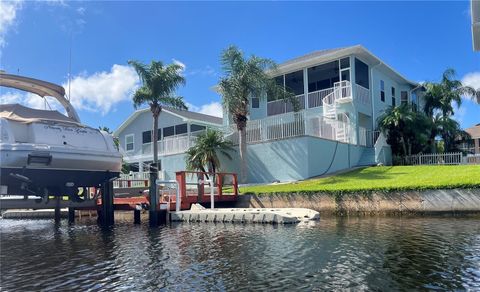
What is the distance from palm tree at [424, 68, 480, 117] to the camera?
2950 cm

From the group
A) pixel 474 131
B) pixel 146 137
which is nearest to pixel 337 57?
pixel 146 137

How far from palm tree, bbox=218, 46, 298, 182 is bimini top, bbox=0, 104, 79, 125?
10395 mm

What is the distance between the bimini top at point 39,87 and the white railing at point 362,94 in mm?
16538

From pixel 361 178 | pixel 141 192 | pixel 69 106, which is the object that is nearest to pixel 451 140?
pixel 361 178

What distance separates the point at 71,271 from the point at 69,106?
311 inches

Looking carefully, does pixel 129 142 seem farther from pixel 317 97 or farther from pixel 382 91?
pixel 382 91

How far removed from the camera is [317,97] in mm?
26422

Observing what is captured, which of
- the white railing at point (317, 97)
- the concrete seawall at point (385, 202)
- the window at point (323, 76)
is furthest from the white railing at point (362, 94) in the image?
the concrete seawall at point (385, 202)

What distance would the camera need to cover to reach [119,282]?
23.2 ft

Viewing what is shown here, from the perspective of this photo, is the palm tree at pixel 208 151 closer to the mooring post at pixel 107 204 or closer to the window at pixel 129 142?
the mooring post at pixel 107 204

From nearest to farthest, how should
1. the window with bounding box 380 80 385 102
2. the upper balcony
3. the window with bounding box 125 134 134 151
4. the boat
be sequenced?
the boat < the upper balcony < the window with bounding box 380 80 385 102 < the window with bounding box 125 134 134 151

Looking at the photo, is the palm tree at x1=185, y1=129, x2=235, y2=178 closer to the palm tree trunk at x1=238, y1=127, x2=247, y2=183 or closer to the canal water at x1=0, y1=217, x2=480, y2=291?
the palm tree trunk at x1=238, y1=127, x2=247, y2=183

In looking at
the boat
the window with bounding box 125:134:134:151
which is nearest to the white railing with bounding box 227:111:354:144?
the boat

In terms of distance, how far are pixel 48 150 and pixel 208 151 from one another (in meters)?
12.4
